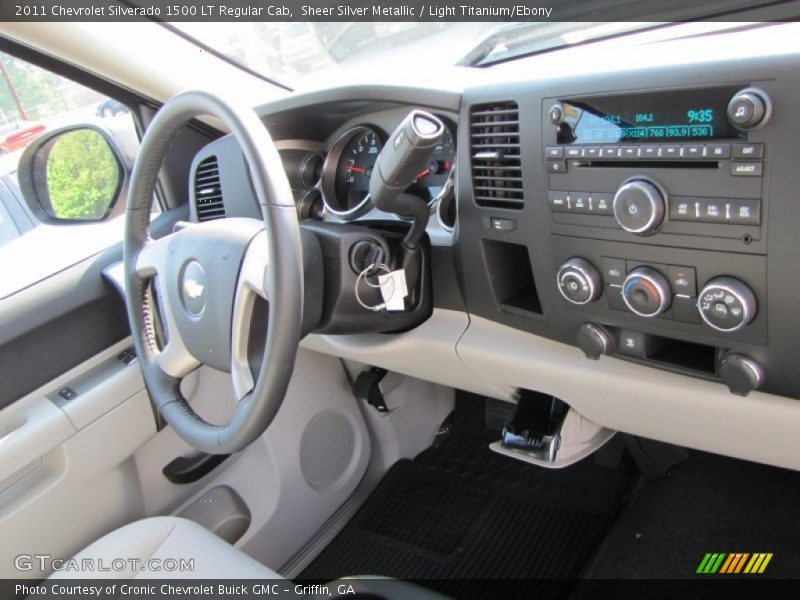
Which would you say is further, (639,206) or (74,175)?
(74,175)

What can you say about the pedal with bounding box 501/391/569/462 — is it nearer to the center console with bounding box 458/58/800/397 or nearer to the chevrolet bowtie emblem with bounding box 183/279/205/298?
the center console with bounding box 458/58/800/397

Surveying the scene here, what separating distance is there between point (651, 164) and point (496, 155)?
292 mm

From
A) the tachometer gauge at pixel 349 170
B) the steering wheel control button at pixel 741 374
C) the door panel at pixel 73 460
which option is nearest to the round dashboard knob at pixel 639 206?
the steering wheel control button at pixel 741 374

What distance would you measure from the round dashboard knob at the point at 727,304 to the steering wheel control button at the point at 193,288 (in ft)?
2.60

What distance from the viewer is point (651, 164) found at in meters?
0.89

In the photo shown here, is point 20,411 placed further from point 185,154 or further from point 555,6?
point 555,6

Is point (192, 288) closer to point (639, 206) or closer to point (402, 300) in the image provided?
point (402, 300)

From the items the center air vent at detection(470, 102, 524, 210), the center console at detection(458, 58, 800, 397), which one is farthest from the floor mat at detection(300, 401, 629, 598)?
the center air vent at detection(470, 102, 524, 210)

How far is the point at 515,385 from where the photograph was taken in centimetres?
129

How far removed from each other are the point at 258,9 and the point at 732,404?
1.36m

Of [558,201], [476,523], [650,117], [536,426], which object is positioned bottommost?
[476,523]

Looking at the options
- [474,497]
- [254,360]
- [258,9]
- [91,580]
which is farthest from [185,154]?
[474,497]

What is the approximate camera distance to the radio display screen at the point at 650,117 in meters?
0.82

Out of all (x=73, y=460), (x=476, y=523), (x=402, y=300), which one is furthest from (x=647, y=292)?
(x=73, y=460)
